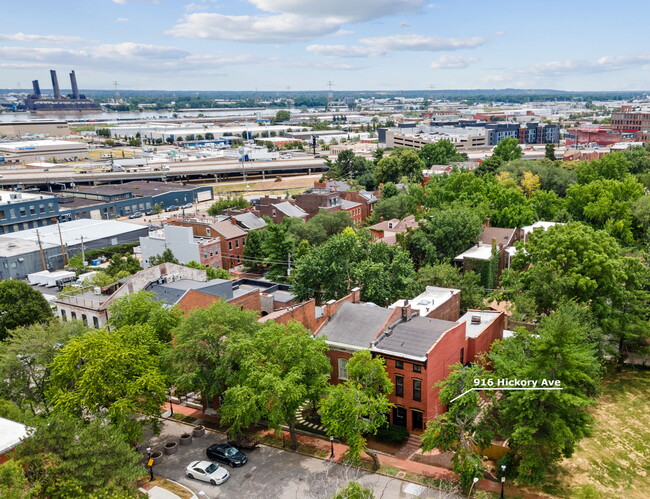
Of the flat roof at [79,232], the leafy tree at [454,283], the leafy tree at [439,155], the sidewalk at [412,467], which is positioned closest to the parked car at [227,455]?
the sidewalk at [412,467]

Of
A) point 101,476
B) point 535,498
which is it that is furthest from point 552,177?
point 101,476

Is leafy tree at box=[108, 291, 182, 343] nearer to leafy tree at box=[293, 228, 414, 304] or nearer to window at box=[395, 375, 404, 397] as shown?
leafy tree at box=[293, 228, 414, 304]

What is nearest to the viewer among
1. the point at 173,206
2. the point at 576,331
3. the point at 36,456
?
the point at 36,456

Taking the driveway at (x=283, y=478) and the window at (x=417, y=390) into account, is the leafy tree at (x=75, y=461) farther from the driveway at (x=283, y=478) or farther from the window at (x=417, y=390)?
the window at (x=417, y=390)

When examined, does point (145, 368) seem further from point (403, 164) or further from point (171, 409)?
point (403, 164)

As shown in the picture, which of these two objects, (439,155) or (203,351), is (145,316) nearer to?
(203,351)
